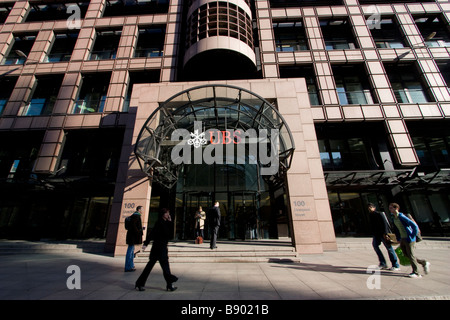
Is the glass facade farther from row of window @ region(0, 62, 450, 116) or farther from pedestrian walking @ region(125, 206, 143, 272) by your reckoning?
row of window @ region(0, 62, 450, 116)

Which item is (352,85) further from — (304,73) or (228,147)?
(228,147)

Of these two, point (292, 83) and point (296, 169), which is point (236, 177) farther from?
Answer: point (292, 83)

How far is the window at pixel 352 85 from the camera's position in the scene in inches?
563

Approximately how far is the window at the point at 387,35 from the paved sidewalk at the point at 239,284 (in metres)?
19.4

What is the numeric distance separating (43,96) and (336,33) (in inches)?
1119

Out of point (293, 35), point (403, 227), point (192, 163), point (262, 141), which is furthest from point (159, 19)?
point (403, 227)

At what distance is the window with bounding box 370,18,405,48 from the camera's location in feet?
54.7

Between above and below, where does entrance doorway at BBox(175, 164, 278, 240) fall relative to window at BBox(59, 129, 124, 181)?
below

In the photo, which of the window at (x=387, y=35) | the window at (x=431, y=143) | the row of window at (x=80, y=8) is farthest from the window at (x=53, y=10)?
the window at (x=431, y=143)

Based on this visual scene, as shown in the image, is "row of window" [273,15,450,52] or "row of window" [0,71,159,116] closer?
"row of window" [0,71,159,116]

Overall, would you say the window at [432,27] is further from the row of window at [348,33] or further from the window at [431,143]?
the window at [431,143]

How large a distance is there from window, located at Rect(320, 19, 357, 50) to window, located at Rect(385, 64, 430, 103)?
4.35m

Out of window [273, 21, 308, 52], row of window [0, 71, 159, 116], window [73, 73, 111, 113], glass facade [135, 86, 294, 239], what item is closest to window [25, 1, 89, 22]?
row of window [0, 71, 159, 116]

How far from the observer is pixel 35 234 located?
13.2m
